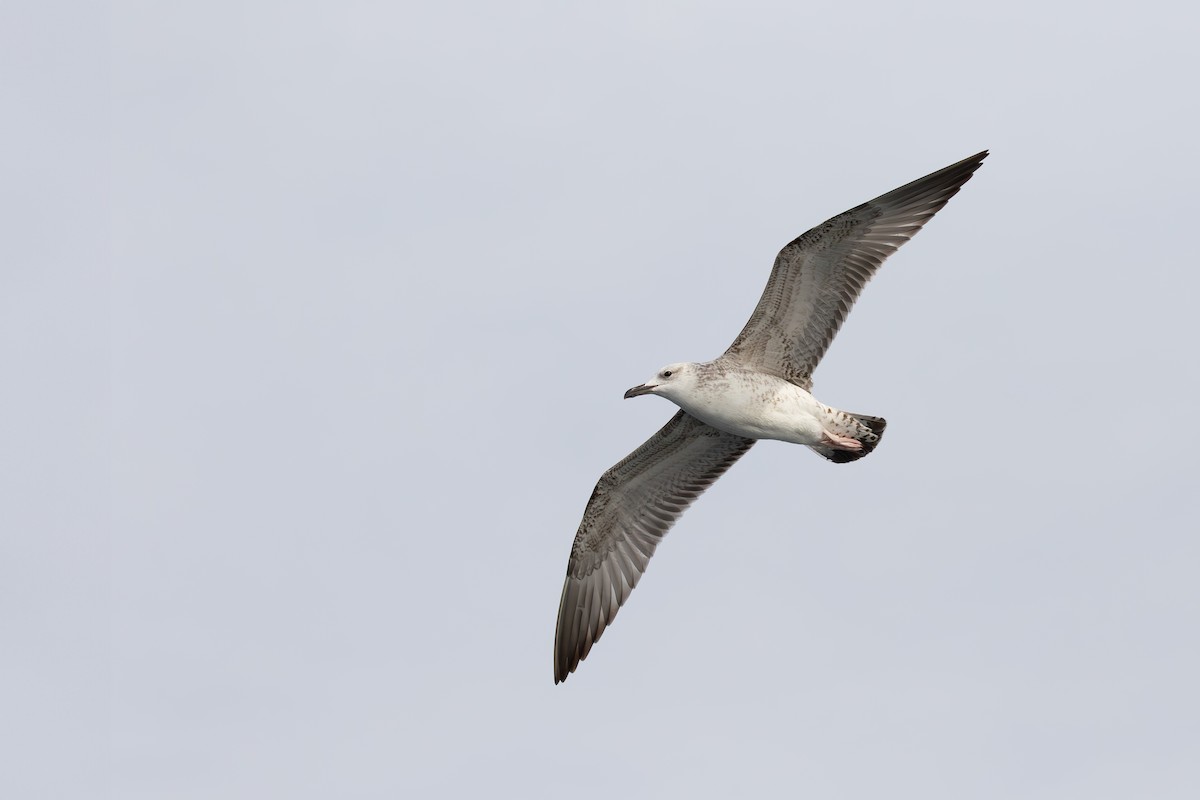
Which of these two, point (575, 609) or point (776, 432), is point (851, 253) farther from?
point (575, 609)

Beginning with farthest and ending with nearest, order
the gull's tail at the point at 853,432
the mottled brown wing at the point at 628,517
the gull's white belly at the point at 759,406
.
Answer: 1. the mottled brown wing at the point at 628,517
2. the gull's tail at the point at 853,432
3. the gull's white belly at the point at 759,406

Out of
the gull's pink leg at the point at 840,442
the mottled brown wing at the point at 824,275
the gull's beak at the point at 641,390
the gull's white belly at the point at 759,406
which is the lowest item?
the gull's pink leg at the point at 840,442

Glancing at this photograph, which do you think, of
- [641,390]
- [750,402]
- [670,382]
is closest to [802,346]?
[750,402]

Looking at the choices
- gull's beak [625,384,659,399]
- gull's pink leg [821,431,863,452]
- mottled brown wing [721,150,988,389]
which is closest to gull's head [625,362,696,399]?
gull's beak [625,384,659,399]

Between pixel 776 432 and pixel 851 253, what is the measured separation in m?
2.46

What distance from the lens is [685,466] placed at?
22.2 metres

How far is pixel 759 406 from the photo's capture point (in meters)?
20.4

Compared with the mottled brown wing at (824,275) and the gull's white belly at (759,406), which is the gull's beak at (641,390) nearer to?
the gull's white belly at (759,406)

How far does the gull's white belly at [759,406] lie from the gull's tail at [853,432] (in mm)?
138

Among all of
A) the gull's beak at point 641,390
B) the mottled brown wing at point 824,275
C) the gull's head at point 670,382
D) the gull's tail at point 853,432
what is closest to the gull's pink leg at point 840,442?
the gull's tail at point 853,432

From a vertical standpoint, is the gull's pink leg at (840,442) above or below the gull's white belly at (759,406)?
below

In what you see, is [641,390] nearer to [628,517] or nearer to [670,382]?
[670,382]

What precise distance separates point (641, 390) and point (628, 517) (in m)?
2.68

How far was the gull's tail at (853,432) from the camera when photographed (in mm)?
20734
